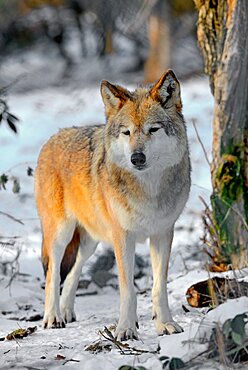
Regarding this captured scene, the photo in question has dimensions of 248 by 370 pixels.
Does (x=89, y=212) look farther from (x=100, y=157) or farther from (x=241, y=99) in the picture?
(x=241, y=99)

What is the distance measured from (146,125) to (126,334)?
1.41m

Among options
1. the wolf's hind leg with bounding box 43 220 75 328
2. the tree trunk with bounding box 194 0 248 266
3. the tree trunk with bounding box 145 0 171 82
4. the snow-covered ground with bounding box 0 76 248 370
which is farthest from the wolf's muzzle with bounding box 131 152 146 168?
the tree trunk with bounding box 145 0 171 82

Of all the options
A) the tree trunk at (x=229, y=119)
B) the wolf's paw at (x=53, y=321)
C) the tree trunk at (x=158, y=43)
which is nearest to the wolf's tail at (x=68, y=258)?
the wolf's paw at (x=53, y=321)

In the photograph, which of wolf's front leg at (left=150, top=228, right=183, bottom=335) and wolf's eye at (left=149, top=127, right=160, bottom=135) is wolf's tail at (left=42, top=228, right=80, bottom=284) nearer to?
wolf's front leg at (left=150, top=228, right=183, bottom=335)

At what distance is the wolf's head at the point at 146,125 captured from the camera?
5.20 m

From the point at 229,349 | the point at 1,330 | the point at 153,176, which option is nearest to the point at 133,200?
the point at 153,176

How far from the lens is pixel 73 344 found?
5035 millimetres

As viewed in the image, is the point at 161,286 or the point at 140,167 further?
the point at 161,286

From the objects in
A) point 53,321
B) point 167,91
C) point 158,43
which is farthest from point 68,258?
point 158,43

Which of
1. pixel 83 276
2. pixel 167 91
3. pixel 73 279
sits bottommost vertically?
pixel 73 279

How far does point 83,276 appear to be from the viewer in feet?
26.5

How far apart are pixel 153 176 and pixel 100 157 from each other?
23.9 inches

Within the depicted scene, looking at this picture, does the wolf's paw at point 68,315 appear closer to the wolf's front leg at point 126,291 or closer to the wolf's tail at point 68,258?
the wolf's tail at point 68,258

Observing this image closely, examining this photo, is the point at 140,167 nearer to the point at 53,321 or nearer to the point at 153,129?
the point at 153,129
